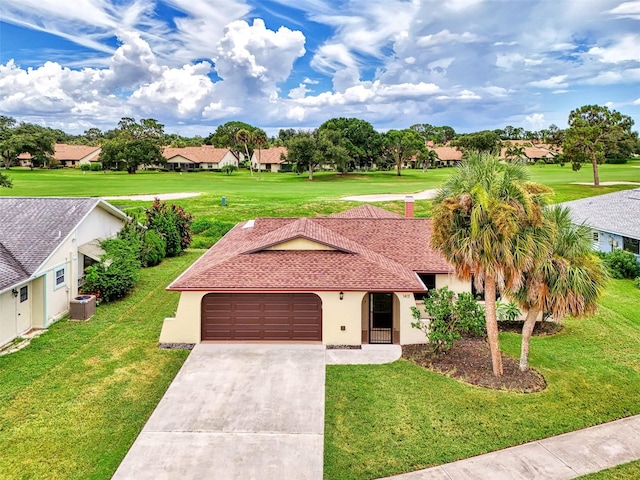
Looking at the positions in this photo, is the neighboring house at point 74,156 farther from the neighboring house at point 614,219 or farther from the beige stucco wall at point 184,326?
the beige stucco wall at point 184,326

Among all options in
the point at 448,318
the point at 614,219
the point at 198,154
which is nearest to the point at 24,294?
the point at 448,318

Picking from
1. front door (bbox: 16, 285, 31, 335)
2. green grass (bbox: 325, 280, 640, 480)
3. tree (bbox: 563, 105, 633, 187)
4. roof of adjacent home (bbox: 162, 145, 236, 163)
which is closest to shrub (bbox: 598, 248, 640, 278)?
green grass (bbox: 325, 280, 640, 480)

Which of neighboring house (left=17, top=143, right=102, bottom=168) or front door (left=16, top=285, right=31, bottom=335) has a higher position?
neighboring house (left=17, top=143, right=102, bottom=168)

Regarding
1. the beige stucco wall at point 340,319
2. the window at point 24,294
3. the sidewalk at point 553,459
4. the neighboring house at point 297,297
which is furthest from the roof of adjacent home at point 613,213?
the window at point 24,294

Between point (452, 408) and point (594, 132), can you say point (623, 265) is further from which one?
point (594, 132)

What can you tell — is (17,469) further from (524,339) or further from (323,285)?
(524,339)

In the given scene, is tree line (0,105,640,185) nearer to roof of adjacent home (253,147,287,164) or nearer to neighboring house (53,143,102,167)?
roof of adjacent home (253,147,287,164)
